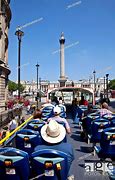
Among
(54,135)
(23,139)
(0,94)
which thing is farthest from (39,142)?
(0,94)

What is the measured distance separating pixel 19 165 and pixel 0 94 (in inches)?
1503

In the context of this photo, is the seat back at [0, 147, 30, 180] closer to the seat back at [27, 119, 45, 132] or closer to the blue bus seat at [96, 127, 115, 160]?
the blue bus seat at [96, 127, 115, 160]

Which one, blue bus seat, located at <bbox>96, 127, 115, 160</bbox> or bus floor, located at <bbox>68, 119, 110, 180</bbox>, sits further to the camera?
blue bus seat, located at <bbox>96, 127, 115, 160</bbox>

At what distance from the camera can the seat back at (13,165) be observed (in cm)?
488

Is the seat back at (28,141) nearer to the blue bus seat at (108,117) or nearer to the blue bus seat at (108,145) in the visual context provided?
the blue bus seat at (108,145)

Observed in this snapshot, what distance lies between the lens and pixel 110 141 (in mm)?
7711

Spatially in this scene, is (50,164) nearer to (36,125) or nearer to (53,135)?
(53,135)

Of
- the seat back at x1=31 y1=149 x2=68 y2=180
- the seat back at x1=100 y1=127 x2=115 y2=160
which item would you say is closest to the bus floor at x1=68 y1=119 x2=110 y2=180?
the seat back at x1=100 y1=127 x2=115 y2=160

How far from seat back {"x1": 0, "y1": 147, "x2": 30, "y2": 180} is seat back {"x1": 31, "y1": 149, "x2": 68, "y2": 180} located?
176 mm

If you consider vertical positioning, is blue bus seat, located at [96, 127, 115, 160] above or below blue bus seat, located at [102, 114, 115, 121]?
below

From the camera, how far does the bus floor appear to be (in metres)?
7.06

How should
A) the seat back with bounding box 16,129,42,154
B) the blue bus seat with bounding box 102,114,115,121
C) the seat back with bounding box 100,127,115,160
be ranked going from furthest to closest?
the blue bus seat with bounding box 102,114,115,121, the seat back with bounding box 100,127,115,160, the seat back with bounding box 16,129,42,154

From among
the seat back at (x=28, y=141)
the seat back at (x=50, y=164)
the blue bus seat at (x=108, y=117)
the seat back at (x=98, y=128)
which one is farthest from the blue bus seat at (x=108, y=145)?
the blue bus seat at (x=108, y=117)

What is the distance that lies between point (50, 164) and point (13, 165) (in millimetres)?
575
